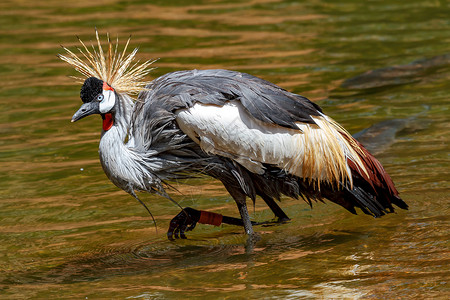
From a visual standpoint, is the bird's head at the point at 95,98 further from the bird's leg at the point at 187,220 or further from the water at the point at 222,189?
the bird's leg at the point at 187,220

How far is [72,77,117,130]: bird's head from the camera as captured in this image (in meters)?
6.30

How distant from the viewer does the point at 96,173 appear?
8.77 meters

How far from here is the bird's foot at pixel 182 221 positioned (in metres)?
6.93

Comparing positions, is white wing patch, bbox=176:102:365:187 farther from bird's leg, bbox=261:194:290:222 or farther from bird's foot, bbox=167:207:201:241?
bird's foot, bbox=167:207:201:241

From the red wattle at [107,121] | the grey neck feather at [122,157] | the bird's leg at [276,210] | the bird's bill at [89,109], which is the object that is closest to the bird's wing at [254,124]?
the grey neck feather at [122,157]

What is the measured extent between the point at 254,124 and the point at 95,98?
1.34m

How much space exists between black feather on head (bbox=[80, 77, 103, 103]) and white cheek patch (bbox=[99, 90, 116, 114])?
2.5 inches

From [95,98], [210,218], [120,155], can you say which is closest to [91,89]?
[95,98]

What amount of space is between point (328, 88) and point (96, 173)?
4154 mm

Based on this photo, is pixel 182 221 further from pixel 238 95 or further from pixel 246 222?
pixel 238 95

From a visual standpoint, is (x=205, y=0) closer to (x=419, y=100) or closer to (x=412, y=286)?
(x=419, y=100)

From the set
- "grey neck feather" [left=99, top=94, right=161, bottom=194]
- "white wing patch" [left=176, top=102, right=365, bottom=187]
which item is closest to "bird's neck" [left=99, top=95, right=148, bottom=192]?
"grey neck feather" [left=99, top=94, right=161, bottom=194]

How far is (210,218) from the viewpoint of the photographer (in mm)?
6953

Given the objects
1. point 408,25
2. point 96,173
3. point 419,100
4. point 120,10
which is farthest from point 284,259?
point 120,10
